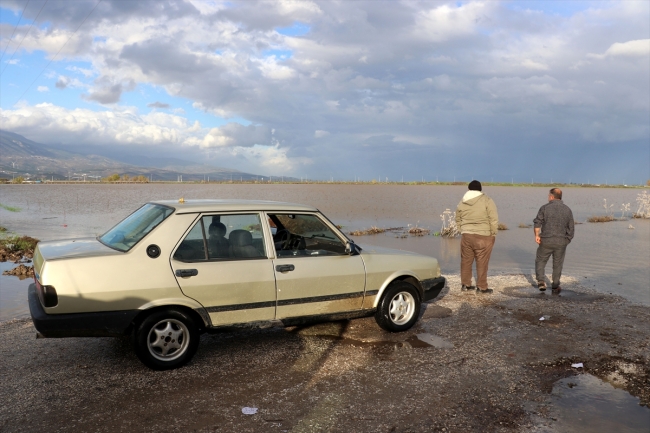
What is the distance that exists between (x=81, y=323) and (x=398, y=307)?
396 cm

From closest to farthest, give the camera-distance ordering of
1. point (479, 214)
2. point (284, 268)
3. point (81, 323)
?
point (81, 323) → point (284, 268) → point (479, 214)

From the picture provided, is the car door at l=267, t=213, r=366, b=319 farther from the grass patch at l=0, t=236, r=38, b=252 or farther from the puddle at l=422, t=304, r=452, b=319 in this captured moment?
the grass patch at l=0, t=236, r=38, b=252

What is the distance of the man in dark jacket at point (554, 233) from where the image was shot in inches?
395

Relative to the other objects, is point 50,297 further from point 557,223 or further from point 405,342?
point 557,223

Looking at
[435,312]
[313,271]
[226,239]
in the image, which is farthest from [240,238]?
[435,312]

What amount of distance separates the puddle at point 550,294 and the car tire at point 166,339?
6508mm

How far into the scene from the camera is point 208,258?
5.72m

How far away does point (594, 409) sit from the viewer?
4.83 metres

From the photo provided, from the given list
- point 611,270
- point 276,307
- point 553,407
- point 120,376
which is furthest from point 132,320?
point 611,270

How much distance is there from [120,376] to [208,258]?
1.47m

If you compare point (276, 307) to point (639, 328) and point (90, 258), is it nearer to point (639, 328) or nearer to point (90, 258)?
point (90, 258)

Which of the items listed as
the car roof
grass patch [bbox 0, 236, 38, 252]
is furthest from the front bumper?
grass patch [bbox 0, 236, 38, 252]

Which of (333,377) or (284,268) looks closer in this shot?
(333,377)

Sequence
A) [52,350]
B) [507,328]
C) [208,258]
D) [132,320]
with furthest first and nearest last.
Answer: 1. [507,328]
2. [52,350]
3. [208,258]
4. [132,320]
